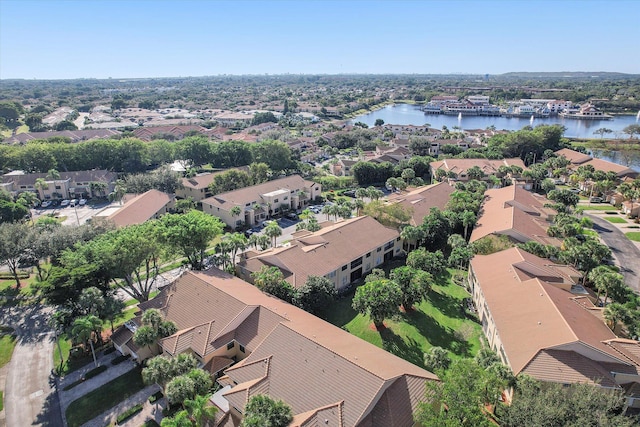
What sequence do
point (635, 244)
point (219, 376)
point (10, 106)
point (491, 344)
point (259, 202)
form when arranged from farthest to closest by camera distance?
point (10, 106) < point (259, 202) < point (635, 244) < point (491, 344) < point (219, 376)

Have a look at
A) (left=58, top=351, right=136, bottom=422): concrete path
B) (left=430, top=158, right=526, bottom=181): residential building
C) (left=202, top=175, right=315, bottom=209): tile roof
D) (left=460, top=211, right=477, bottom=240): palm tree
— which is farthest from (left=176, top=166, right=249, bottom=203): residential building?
(left=430, top=158, right=526, bottom=181): residential building

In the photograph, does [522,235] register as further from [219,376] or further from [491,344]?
[219,376]

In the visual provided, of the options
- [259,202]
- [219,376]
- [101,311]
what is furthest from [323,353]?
[259,202]

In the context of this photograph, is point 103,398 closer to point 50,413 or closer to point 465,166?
point 50,413

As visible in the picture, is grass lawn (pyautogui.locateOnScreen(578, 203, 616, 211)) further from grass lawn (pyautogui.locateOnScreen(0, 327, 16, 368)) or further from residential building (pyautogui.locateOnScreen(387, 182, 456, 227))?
grass lawn (pyautogui.locateOnScreen(0, 327, 16, 368))

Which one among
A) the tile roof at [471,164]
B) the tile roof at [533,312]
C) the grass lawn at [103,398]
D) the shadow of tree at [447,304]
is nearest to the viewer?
the grass lawn at [103,398]

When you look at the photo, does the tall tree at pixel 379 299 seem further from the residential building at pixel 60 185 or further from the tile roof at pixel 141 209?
the residential building at pixel 60 185

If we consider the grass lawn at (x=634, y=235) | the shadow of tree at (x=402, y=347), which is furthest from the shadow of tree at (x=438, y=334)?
the grass lawn at (x=634, y=235)
